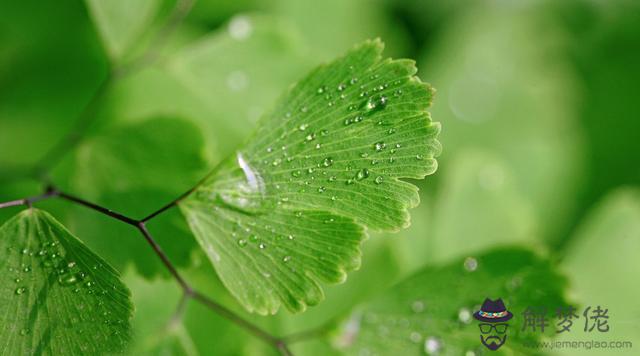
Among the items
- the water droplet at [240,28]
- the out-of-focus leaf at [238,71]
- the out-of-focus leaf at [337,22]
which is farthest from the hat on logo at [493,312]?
the out-of-focus leaf at [337,22]

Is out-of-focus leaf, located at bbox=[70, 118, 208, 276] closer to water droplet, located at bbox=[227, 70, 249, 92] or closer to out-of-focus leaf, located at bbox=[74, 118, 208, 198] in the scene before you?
out-of-focus leaf, located at bbox=[74, 118, 208, 198]

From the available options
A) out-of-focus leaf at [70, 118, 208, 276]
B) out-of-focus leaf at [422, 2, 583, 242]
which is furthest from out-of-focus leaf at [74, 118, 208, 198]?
out-of-focus leaf at [422, 2, 583, 242]

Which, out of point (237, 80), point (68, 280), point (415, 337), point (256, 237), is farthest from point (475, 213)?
point (68, 280)

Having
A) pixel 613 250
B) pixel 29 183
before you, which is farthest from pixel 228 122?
pixel 613 250

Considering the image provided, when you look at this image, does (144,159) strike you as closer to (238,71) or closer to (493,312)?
(238,71)

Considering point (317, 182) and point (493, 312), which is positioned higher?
point (317, 182)

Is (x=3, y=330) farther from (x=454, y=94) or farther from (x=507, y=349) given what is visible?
(x=454, y=94)

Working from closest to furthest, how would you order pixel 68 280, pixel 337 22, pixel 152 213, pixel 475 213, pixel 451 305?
pixel 68 280, pixel 152 213, pixel 451 305, pixel 475 213, pixel 337 22
